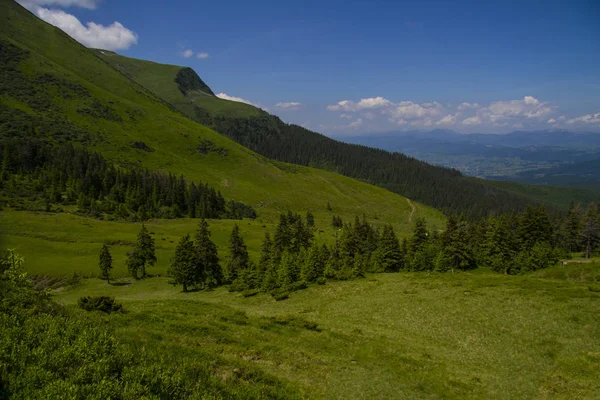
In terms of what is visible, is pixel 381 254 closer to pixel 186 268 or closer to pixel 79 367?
pixel 186 268

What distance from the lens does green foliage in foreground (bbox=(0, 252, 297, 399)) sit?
8242 millimetres

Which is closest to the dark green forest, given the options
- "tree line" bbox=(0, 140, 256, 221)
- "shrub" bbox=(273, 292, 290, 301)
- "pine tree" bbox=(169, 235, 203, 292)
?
"pine tree" bbox=(169, 235, 203, 292)

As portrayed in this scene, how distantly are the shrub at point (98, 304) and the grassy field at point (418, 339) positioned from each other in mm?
1141

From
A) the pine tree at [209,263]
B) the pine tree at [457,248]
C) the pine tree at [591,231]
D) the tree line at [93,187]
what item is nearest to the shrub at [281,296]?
the pine tree at [209,263]

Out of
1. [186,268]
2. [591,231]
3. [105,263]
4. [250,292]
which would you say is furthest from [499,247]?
[105,263]

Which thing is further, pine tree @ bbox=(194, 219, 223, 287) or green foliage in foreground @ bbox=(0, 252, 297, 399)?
pine tree @ bbox=(194, 219, 223, 287)

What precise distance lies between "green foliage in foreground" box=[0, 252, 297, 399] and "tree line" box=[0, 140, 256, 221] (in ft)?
393

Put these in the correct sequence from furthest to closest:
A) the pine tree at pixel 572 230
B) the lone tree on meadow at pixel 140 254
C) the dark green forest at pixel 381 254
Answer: the pine tree at pixel 572 230, the lone tree on meadow at pixel 140 254, the dark green forest at pixel 381 254

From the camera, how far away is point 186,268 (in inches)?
2368

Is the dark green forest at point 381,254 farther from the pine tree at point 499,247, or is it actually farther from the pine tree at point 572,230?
the pine tree at point 572,230

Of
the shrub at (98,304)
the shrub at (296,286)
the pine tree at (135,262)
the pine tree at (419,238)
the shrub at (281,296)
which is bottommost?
the pine tree at (135,262)

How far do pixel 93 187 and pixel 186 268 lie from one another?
331ft

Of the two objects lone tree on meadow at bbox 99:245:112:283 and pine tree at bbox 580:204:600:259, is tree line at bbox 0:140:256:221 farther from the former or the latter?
pine tree at bbox 580:204:600:259

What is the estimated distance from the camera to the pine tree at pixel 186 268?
197ft
